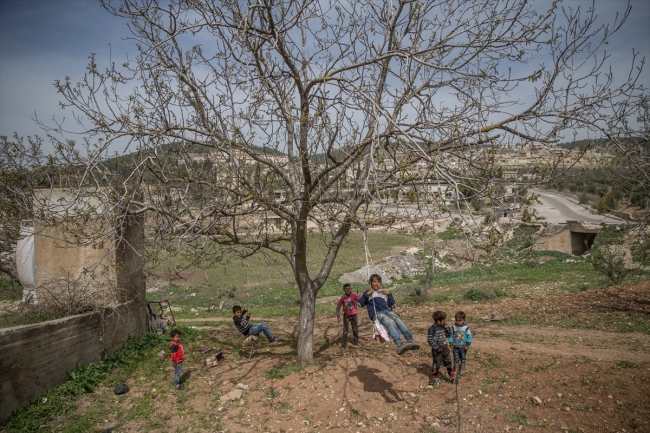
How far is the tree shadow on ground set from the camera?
5402mm

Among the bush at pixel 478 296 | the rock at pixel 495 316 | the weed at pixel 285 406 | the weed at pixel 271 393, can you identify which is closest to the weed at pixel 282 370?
the weed at pixel 271 393

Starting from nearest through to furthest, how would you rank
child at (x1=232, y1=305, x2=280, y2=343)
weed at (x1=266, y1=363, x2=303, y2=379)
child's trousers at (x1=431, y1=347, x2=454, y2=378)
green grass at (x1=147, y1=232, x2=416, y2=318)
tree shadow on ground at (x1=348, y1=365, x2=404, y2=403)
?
tree shadow on ground at (x1=348, y1=365, x2=404, y2=403)
child's trousers at (x1=431, y1=347, x2=454, y2=378)
weed at (x1=266, y1=363, x2=303, y2=379)
child at (x1=232, y1=305, x2=280, y2=343)
green grass at (x1=147, y1=232, x2=416, y2=318)

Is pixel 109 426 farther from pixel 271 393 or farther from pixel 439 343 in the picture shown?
pixel 439 343

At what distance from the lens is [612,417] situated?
448 cm

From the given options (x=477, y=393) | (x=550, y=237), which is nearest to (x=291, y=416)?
(x=477, y=393)

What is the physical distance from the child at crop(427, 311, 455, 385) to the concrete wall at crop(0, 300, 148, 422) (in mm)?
5563

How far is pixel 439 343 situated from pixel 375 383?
1129 mm

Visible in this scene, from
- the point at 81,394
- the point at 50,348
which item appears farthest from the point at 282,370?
the point at 50,348

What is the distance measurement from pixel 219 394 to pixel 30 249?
212 inches

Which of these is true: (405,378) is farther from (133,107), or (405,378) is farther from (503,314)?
(133,107)

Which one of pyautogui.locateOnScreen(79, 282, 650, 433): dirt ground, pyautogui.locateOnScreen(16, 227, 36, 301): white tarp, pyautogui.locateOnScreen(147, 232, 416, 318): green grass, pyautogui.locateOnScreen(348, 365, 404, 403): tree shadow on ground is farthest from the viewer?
pyautogui.locateOnScreen(147, 232, 416, 318): green grass

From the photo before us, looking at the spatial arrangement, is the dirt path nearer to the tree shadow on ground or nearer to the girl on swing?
the tree shadow on ground

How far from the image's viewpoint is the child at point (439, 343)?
18.0 feet

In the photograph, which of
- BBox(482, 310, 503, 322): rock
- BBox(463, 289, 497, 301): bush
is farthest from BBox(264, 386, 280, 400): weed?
BBox(463, 289, 497, 301): bush
